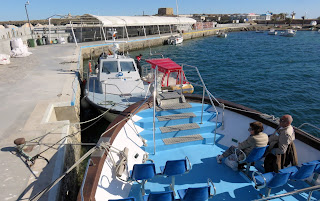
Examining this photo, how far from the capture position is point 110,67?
12273 millimetres

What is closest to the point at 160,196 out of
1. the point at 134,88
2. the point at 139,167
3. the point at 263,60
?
the point at 139,167

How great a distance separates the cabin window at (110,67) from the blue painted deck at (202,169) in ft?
18.9

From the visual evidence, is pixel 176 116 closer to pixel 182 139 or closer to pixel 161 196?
pixel 182 139

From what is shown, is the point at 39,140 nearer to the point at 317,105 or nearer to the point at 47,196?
the point at 47,196

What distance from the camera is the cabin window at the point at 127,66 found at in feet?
40.6

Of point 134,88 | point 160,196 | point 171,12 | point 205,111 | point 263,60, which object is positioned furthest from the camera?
point 171,12

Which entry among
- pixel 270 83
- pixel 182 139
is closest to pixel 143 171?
pixel 182 139

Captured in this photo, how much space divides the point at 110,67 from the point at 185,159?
9.09m

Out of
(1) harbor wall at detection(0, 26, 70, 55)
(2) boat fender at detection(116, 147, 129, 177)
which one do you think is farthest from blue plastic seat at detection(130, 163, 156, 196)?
(1) harbor wall at detection(0, 26, 70, 55)

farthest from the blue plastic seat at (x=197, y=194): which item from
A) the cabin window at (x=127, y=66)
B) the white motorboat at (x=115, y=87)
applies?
the cabin window at (x=127, y=66)

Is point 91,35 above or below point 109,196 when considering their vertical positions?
above

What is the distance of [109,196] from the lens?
4.30m

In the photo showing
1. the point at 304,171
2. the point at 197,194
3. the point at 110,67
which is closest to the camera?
the point at 197,194

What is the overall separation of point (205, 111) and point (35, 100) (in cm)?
737
